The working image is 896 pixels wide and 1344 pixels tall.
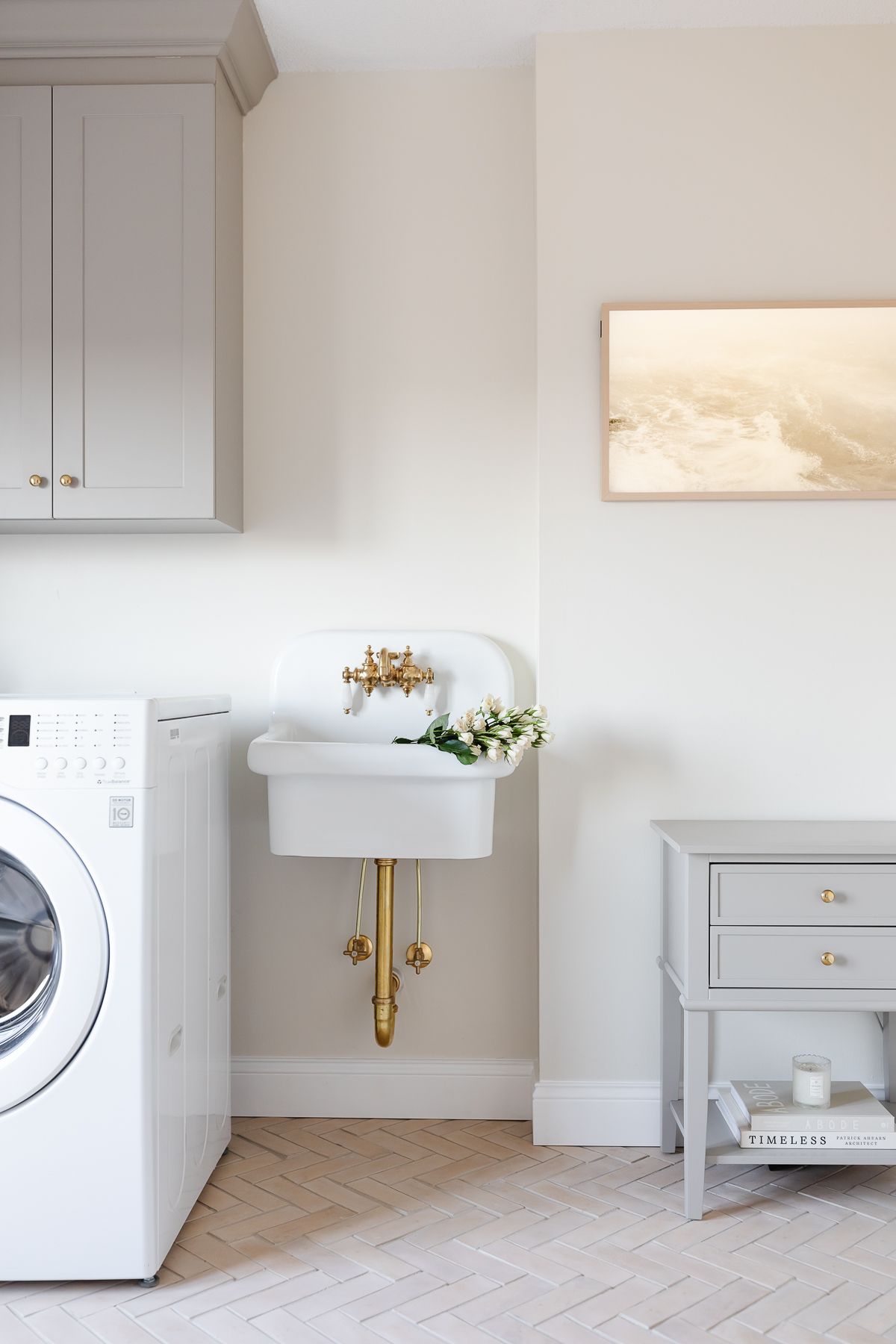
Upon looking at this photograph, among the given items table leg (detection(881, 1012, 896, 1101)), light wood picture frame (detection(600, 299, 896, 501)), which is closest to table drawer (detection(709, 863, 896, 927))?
table leg (detection(881, 1012, 896, 1101))

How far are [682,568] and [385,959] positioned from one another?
43.2 inches

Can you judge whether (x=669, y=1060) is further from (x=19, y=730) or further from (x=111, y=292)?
(x=111, y=292)

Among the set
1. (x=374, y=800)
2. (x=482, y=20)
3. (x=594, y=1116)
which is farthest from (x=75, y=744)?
(x=482, y=20)

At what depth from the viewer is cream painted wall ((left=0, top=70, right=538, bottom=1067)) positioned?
2.45 meters

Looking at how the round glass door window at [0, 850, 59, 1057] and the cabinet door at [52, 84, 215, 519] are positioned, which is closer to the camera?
the round glass door window at [0, 850, 59, 1057]

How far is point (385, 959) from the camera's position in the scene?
2303mm

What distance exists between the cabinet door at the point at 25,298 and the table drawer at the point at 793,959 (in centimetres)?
165

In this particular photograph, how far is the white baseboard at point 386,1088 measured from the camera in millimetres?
2424

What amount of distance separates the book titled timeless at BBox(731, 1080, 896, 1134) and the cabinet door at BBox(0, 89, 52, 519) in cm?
189

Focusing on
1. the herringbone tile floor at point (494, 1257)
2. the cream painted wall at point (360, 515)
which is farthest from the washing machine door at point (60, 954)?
the cream painted wall at point (360, 515)

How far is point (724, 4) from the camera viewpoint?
2.17m

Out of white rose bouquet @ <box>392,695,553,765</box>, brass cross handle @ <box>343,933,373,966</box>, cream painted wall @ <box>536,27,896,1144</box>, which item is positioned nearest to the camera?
white rose bouquet @ <box>392,695,553,765</box>

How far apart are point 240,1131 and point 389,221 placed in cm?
217

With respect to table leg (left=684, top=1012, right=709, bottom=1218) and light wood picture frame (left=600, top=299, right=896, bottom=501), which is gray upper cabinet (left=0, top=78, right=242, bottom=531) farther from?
table leg (left=684, top=1012, right=709, bottom=1218)
